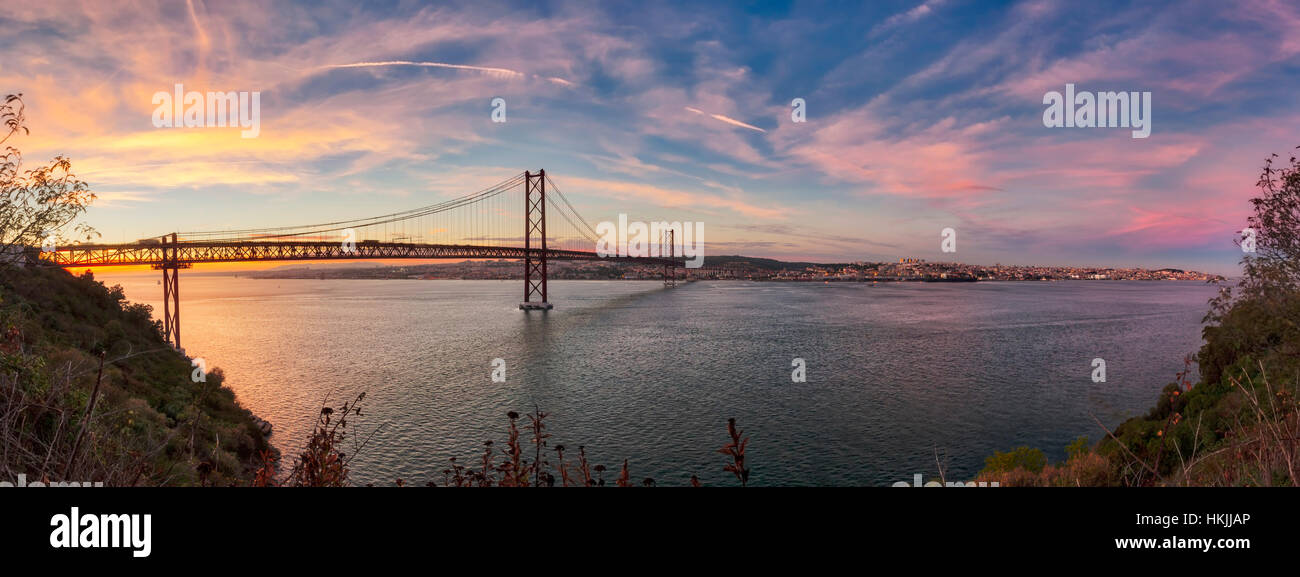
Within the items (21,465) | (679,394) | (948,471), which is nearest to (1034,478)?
(948,471)

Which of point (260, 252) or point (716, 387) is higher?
point (260, 252)

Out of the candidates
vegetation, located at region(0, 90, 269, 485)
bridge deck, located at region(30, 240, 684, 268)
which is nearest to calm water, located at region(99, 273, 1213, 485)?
vegetation, located at region(0, 90, 269, 485)

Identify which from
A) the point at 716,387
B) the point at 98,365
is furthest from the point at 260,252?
the point at 98,365

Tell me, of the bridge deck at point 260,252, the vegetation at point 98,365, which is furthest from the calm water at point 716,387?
the bridge deck at point 260,252

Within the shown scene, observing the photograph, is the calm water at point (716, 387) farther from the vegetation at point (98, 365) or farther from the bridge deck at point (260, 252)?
the bridge deck at point (260, 252)

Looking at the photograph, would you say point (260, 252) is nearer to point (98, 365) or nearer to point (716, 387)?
point (716, 387)

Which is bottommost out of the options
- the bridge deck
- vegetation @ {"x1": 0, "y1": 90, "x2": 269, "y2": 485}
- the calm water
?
the calm water

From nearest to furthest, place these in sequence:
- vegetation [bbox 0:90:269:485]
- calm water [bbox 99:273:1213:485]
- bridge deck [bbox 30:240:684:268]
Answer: vegetation [bbox 0:90:269:485] → calm water [bbox 99:273:1213:485] → bridge deck [bbox 30:240:684:268]

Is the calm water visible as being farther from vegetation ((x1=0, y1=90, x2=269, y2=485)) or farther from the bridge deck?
the bridge deck

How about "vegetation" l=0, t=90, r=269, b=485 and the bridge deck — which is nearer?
"vegetation" l=0, t=90, r=269, b=485
